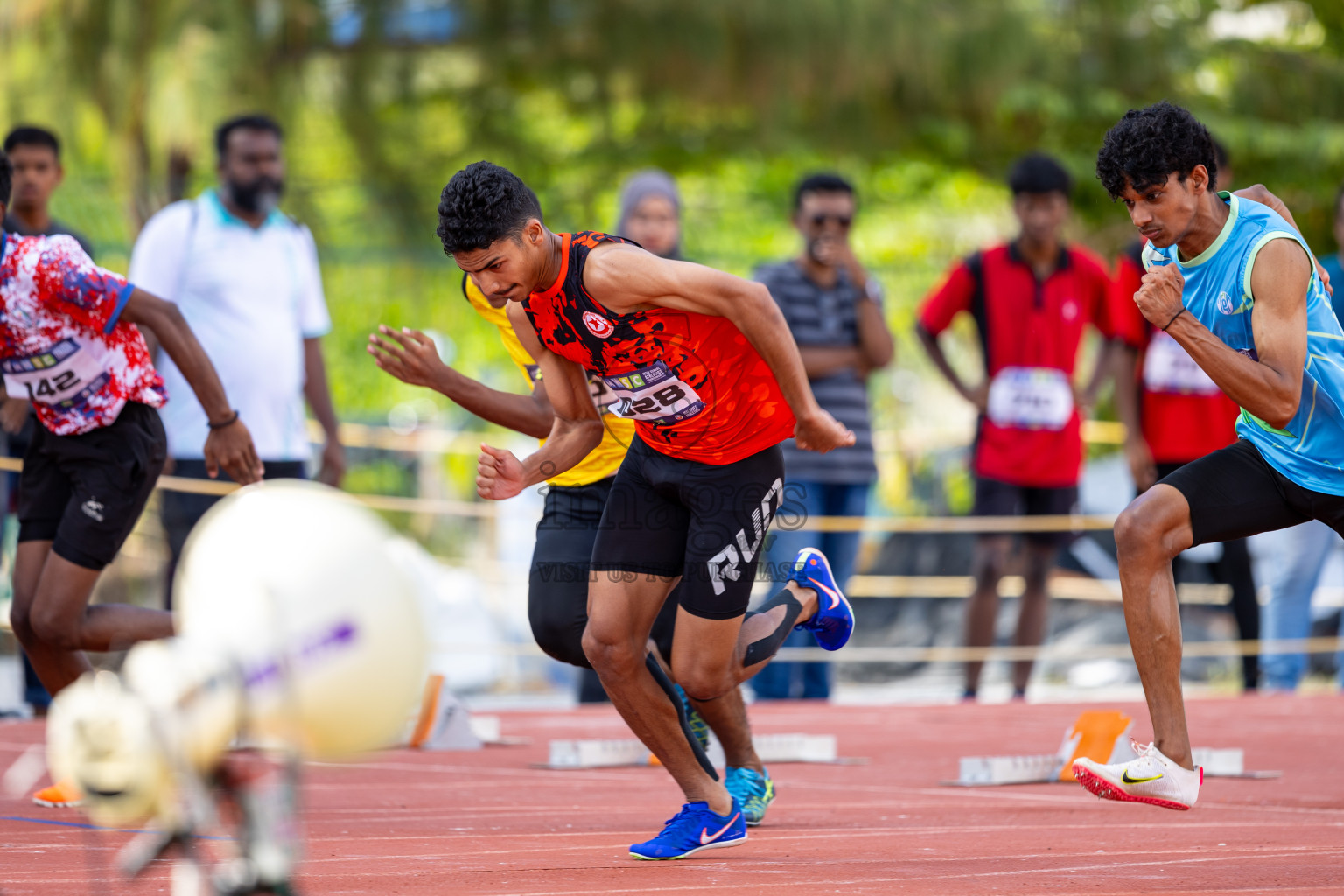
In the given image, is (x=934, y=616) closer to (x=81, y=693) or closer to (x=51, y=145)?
(x=51, y=145)

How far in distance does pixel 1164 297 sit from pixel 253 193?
14.1 feet

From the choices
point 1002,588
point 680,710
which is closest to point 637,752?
point 680,710

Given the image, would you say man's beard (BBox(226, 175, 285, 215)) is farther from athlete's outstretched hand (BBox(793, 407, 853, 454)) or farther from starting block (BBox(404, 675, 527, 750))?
athlete's outstretched hand (BBox(793, 407, 853, 454))

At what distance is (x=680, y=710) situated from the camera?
4.68 metres

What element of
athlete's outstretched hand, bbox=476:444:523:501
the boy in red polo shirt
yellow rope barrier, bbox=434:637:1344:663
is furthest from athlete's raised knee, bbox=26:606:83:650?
the boy in red polo shirt

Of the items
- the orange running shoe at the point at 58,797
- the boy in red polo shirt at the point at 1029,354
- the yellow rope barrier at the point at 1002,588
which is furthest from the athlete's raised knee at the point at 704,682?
the yellow rope barrier at the point at 1002,588

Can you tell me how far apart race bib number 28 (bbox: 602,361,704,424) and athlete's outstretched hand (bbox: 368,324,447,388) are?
1.74 ft

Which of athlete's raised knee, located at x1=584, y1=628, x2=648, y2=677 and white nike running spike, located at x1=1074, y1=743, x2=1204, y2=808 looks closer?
white nike running spike, located at x1=1074, y1=743, x2=1204, y2=808

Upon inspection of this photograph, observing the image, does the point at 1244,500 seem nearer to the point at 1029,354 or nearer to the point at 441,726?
the point at 441,726

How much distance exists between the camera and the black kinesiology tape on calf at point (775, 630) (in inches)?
193

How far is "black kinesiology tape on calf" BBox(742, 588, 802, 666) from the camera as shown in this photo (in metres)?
4.91

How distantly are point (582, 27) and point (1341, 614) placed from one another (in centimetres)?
689

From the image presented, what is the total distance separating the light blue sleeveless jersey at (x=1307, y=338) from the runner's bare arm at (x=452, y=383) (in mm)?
1887

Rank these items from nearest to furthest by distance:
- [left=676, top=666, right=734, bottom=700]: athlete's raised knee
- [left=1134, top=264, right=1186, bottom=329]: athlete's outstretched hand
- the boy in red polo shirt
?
[left=1134, top=264, right=1186, bottom=329]: athlete's outstretched hand, [left=676, top=666, right=734, bottom=700]: athlete's raised knee, the boy in red polo shirt
